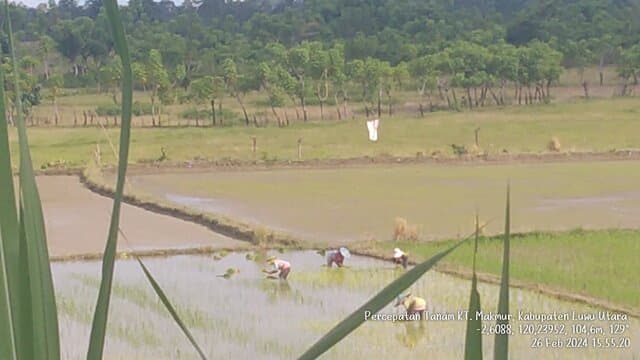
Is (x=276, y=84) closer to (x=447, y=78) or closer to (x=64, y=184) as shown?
(x=447, y=78)

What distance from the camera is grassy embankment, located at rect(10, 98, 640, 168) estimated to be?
18875 mm

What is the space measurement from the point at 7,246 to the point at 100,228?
11.6 m

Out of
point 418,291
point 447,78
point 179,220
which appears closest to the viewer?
point 418,291

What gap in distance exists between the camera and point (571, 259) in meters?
8.98

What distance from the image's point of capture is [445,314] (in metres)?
7.13

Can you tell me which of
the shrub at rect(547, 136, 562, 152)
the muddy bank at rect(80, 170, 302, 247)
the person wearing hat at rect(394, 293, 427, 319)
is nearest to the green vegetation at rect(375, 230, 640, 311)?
the person wearing hat at rect(394, 293, 427, 319)

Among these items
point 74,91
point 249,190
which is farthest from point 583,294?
point 74,91

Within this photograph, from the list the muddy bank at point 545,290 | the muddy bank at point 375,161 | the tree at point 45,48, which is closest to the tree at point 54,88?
the tree at point 45,48

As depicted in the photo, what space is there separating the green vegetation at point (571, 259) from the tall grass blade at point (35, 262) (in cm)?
700

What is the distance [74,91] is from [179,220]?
23.6m

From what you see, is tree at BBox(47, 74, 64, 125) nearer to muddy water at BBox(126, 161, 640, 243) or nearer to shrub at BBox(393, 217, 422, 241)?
muddy water at BBox(126, 161, 640, 243)

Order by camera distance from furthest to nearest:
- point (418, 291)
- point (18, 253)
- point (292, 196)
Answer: point (292, 196) < point (418, 291) < point (18, 253)

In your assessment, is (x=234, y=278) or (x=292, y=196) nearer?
(x=234, y=278)

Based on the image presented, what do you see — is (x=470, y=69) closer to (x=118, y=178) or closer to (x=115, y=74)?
(x=115, y=74)
